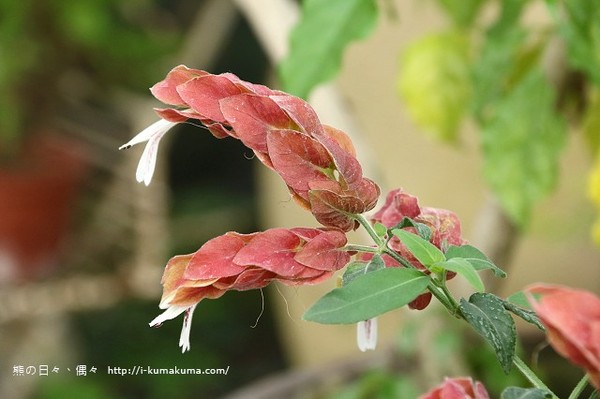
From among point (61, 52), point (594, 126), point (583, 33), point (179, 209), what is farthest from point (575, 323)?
point (179, 209)

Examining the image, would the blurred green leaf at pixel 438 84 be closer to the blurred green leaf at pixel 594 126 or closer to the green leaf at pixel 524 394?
the blurred green leaf at pixel 594 126

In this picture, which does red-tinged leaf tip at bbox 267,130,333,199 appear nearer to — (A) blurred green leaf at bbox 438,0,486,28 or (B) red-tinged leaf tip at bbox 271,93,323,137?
(B) red-tinged leaf tip at bbox 271,93,323,137

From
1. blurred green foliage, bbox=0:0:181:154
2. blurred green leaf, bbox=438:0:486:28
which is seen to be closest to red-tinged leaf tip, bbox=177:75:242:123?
blurred green leaf, bbox=438:0:486:28

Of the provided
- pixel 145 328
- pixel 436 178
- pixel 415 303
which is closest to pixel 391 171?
pixel 436 178

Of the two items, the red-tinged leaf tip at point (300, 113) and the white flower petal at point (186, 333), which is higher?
the red-tinged leaf tip at point (300, 113)

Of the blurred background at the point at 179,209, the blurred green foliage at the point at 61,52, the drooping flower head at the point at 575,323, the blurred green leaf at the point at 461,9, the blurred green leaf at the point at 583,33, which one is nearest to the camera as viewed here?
the drooping flower head at the point at 575,323

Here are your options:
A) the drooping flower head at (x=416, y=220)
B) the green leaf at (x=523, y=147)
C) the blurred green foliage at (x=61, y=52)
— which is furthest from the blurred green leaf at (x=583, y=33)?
the blurred green foliage at (x=61, y=52)

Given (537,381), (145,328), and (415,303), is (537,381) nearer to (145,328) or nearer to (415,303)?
(415,303)
